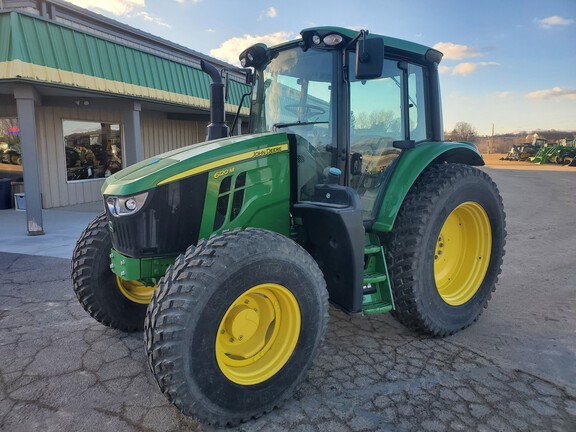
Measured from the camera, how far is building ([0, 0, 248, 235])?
301 inches

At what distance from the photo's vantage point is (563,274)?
5527mm

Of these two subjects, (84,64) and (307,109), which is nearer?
(307,109)

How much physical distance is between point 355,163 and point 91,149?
417 inches

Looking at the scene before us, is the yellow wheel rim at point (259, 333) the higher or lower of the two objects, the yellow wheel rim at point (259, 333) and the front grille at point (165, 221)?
the lower

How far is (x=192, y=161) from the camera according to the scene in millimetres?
2871

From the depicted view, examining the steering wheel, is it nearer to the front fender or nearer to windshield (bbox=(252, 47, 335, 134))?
windshield (bbox=(252, 47, 335, 134))

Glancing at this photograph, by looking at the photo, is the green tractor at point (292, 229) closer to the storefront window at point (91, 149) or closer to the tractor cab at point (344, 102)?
the tractor cab at point (344, 102)

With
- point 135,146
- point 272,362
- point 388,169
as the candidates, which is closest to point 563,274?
point 388,169

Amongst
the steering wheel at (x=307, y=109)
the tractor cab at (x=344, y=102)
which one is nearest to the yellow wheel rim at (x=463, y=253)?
the tractor cab at (x=344, y=102)

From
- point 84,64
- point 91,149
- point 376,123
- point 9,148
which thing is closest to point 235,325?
point 376,123

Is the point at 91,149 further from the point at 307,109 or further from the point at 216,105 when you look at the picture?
the point at 307,109

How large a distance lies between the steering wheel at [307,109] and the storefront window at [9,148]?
1021 cm

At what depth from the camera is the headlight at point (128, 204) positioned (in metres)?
2.77

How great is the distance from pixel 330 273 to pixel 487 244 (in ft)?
5.80
